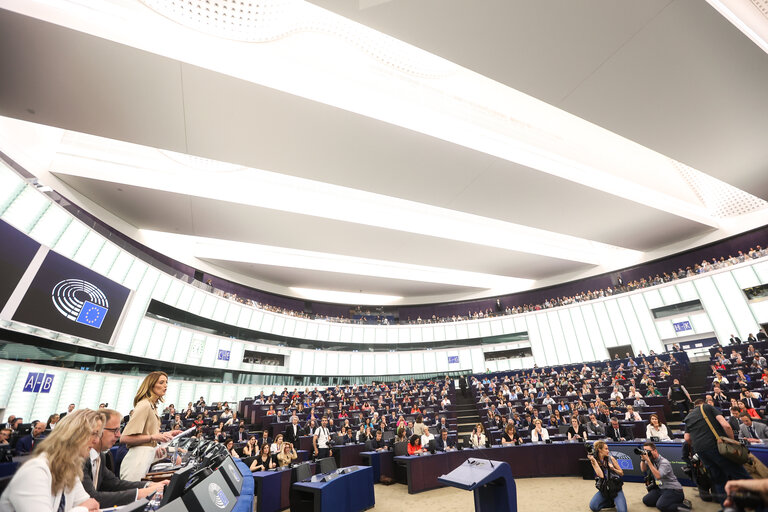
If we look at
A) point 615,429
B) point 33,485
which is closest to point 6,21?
point 33,485

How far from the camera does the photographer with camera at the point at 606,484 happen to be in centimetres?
468

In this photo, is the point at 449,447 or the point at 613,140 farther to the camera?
the point at 613,140

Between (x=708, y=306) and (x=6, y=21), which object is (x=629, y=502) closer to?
(x=6, y=21)

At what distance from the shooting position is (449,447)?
7.89m

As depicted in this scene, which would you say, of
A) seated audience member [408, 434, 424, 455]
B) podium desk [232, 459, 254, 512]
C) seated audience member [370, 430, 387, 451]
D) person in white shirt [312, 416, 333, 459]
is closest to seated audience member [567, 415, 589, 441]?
seated audience member [408, 434, 424, 455]

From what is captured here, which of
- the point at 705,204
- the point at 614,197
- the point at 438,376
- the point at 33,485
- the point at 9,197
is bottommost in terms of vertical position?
the point at 33,485

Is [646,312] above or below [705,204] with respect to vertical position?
below

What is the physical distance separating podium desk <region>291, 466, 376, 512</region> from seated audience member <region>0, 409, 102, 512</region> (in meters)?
3.23

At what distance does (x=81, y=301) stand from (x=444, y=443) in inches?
458

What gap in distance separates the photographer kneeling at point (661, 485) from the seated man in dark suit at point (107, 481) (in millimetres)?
6049

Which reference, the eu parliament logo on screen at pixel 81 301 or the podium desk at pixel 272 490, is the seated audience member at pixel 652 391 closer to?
the podium desk at pixel 272 490

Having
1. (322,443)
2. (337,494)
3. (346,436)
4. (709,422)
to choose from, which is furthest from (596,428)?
(322,443)

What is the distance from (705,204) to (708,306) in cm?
538

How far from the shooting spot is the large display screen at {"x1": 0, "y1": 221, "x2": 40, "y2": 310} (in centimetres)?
812
